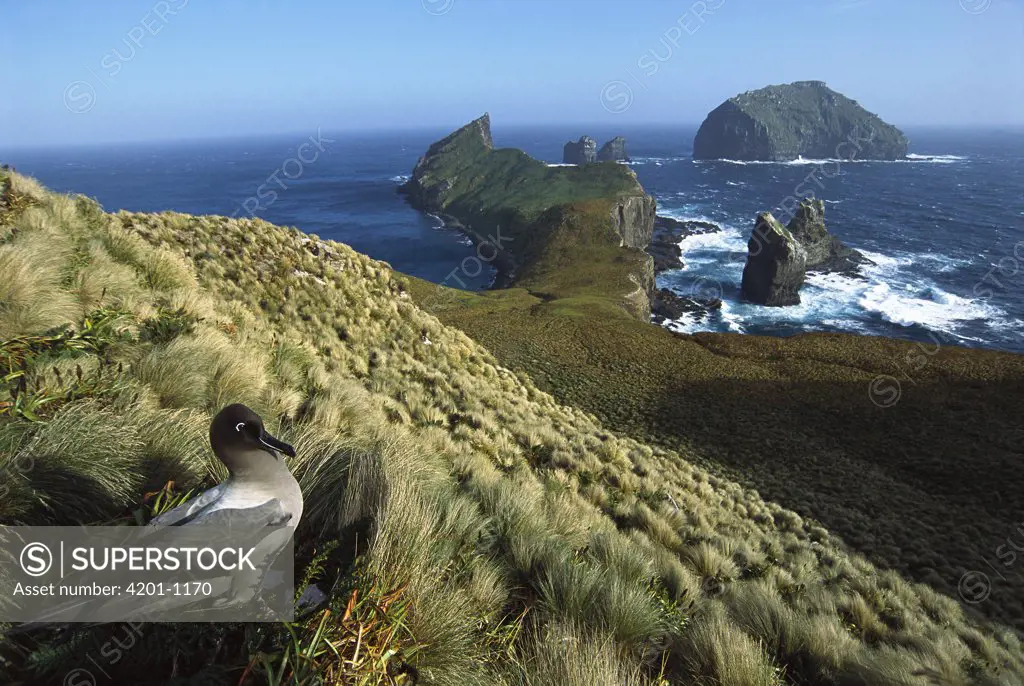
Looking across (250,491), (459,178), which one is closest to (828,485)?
(250,491)

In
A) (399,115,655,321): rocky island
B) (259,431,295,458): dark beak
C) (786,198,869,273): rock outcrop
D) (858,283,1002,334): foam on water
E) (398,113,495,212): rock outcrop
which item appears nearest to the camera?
(259,431,295,458): dark beak

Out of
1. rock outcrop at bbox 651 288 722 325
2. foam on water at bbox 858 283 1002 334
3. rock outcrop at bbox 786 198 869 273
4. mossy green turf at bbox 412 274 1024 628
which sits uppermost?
rock outcrop at bbox 786 198 869 273

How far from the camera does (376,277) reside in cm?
2298

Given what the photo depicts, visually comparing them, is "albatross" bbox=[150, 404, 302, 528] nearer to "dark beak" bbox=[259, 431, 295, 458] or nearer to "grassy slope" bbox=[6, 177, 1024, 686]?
"dark beak" bbox=[259, 431, 295, 458]

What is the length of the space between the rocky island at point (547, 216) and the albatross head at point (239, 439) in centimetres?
4756

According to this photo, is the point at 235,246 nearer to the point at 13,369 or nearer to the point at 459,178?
the point at 13,369

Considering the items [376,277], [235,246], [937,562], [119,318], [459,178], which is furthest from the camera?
[459,178]

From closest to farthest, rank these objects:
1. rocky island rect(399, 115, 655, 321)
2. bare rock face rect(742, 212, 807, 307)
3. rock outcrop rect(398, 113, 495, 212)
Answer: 1. rocky island rect(399, 115, 655, 321)
2. bare rock face rect(742, 212, 807, 307)
3. rock outcrop rect(398, 113, 495, 212)

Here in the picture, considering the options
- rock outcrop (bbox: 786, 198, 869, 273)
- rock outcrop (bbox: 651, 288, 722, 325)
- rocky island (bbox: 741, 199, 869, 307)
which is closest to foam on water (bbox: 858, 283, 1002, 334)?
rocky island (bbox: 741, 199, 869, 307)

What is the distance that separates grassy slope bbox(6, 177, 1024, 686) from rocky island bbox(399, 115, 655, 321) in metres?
41.6

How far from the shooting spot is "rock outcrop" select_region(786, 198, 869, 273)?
76.9m

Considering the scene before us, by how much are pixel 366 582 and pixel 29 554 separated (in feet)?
5.13

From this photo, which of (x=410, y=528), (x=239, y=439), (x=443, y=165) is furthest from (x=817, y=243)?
(x=443, y=165)

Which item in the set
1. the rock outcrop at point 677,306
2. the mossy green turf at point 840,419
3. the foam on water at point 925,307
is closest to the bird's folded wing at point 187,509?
the mossy green turf at point 840,419
